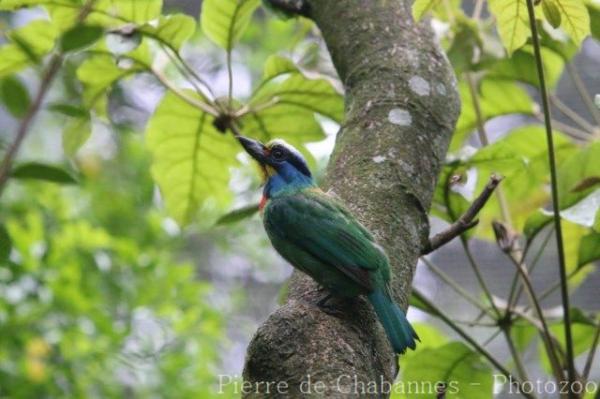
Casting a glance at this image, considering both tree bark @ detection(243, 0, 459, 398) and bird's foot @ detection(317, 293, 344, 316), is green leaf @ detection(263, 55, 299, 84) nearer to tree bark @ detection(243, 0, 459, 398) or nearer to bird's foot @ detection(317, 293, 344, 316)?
tree bark @ detection(243, 0, 459, 398)

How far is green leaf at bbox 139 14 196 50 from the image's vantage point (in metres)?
2.44

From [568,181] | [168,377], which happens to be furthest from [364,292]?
[168,377]

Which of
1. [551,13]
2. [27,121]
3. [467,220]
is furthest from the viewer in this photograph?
[551,13]

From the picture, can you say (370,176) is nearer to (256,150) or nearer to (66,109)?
(256,150)

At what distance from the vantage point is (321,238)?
2.18m

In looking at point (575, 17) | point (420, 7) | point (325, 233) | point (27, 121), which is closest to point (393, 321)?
point (325, 233)

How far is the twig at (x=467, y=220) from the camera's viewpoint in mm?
1875

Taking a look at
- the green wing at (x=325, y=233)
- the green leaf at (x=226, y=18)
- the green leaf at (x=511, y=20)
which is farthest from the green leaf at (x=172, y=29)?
the green leaf at (x=511, y=20)

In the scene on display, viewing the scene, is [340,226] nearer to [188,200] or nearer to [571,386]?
[571,386]

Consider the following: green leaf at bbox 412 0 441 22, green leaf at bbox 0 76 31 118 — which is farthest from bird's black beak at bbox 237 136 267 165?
green leaf at bbox 0 76 31 118

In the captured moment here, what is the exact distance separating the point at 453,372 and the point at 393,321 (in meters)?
0.83

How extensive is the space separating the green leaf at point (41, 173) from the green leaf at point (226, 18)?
1.55 metres

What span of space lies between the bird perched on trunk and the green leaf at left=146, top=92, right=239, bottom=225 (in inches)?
11.8

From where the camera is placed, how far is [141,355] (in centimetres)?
507
